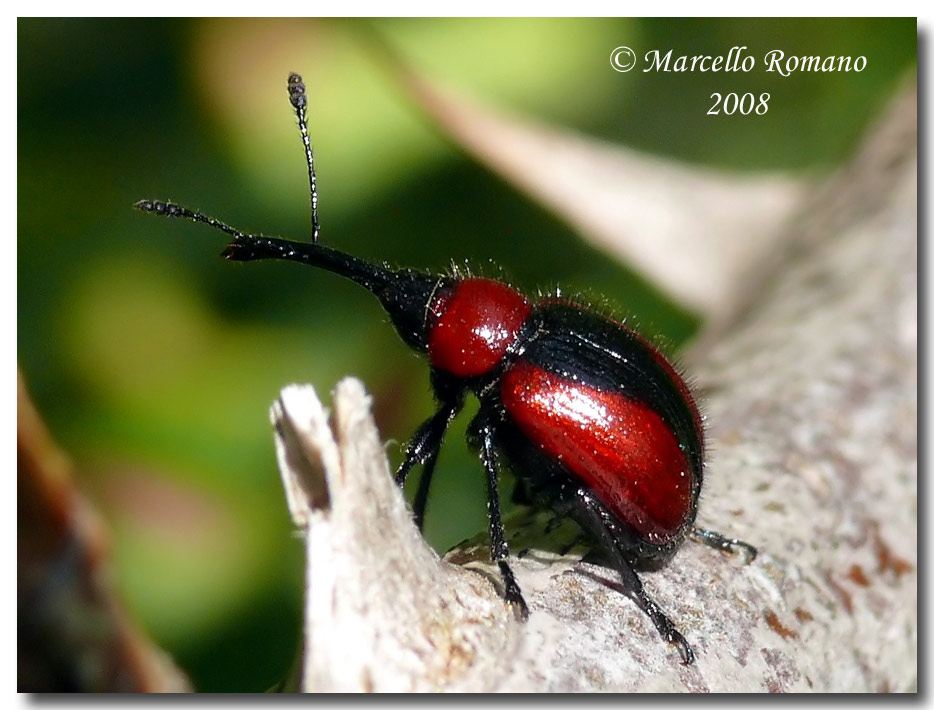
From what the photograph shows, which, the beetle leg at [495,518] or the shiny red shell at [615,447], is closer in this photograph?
the beetle leg at [495,518]

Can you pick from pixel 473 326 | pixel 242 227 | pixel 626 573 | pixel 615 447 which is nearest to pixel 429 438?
pixel 473 326

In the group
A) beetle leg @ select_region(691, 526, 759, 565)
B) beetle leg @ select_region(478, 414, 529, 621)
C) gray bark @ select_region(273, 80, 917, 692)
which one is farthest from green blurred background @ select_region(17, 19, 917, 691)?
beetle leg @ select_region(691, 526, 759, 565)

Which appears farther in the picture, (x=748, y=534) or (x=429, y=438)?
(x=429, y=438)

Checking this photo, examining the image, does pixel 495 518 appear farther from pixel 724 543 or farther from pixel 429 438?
pixel 724 543

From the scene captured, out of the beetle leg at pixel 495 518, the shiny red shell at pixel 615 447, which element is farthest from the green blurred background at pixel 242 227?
the shiny red shell at pixel 615 447

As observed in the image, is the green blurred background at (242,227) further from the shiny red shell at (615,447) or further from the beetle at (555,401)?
the shiny red shell at (615,447)

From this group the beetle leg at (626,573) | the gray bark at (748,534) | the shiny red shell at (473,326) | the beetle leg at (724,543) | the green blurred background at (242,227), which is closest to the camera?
the gray bark at (748,534)
